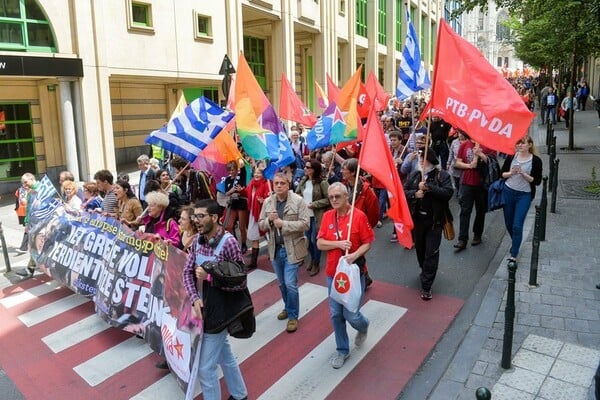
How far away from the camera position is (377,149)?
535 centimetres

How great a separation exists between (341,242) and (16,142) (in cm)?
1504

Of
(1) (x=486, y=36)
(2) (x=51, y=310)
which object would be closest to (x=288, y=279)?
(2) (x=51, y=310)

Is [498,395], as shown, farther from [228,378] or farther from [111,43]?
[111,43]

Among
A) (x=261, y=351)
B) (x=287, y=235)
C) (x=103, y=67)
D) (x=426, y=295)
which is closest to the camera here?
(x=261, y=351)

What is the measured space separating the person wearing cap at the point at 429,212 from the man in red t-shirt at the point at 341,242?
1.62 meters

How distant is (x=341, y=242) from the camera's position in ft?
16.2

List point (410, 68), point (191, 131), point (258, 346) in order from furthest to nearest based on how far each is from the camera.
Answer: point (410, 68)
point (191, 131)
point (258, 346)

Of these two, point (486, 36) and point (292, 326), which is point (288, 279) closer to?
point (292, 326)

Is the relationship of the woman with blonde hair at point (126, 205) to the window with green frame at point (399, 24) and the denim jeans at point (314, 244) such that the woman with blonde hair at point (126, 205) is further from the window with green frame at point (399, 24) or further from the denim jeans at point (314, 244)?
the window with green frame at point (399, 24)

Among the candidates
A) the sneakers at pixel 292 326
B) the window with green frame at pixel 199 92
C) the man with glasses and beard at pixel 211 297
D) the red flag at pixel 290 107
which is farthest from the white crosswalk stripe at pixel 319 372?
the window with green frame at pixel 199 92

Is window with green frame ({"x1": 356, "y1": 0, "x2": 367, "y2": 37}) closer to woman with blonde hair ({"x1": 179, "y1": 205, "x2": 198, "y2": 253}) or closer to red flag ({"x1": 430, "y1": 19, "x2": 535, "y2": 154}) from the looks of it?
red flag ({"x1": 430, "y1": 19, "x2": 535, "y2": 154})

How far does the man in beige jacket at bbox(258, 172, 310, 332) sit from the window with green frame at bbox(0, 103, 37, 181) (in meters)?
13.5

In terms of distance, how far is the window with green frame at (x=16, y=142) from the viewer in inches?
626

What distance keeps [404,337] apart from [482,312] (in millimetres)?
1148
